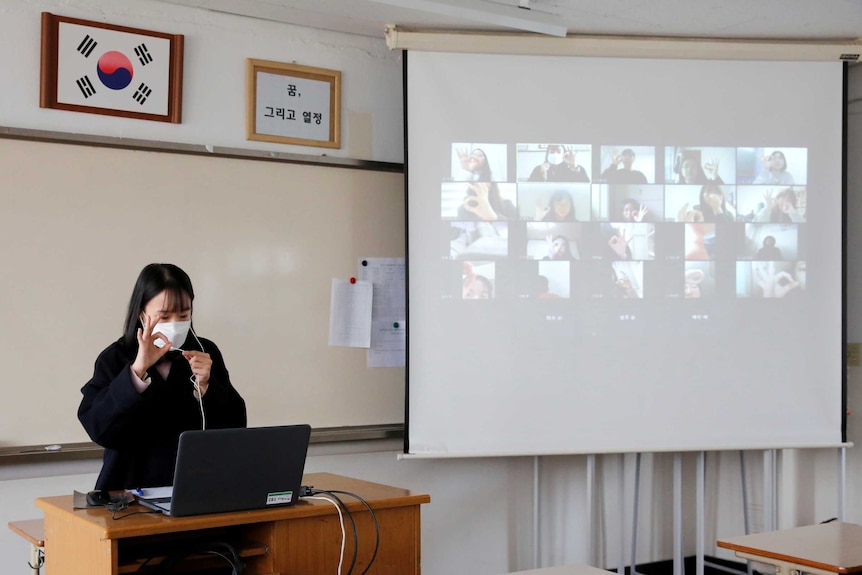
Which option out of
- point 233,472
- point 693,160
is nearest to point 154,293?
point 233,472

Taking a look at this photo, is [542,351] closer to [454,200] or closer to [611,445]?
[611,445]

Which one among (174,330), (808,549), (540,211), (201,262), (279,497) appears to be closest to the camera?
(279,497)

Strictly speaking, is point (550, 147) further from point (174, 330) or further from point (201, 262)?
point (174, 330)

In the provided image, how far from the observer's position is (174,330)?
89.7 inches

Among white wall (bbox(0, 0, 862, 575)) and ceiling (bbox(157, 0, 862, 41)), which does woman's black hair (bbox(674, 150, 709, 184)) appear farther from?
white wall (bbox(0, 0, 862, 575))

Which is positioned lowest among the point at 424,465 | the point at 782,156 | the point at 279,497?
the point at 424,465

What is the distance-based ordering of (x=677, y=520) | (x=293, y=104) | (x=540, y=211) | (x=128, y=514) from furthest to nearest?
(x=677, y=520)
(x=540, y=211)
(x=293, y=104)
(x=128, y=514)

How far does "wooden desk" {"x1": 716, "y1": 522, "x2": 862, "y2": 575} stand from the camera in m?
2.42

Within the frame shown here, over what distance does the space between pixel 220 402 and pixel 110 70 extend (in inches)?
63.8

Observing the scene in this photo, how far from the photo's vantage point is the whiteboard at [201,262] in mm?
3205

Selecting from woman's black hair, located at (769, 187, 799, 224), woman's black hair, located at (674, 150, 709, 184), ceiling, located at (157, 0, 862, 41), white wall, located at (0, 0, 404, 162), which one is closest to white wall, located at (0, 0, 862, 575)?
white wall, located at (0, 0, 404, 162)

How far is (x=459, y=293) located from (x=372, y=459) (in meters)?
0.83

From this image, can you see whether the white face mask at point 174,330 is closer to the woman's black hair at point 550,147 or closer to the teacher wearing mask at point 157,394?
the teacher wearing mask at point 157,394

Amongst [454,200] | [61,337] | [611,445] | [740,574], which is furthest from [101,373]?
[740,574]
